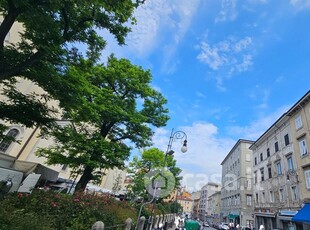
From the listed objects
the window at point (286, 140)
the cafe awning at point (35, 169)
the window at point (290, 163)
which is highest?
the window at point (286, 140)

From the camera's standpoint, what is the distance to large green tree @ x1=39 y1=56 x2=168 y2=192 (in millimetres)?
12375

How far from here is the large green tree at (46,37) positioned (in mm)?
6785

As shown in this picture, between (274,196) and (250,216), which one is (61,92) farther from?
(250,216)

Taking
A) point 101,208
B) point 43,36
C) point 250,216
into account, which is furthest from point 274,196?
point 43,36

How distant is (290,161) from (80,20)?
24.6 m

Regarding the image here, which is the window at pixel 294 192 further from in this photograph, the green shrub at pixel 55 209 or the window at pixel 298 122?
the green shrub at pixel 55 209

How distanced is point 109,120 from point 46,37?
7.58 meters

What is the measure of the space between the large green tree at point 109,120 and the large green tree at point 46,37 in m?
2.55

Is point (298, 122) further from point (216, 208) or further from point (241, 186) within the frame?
point (216, 208)

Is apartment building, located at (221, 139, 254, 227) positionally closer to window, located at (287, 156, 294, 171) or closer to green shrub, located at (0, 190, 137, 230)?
window, located at (287, 156, 294, 171)

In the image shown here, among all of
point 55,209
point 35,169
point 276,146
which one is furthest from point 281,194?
point 35,169

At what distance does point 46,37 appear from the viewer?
7.08 meters

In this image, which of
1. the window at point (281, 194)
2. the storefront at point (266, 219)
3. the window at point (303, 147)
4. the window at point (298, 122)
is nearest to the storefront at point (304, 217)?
the window at point (281, 194)

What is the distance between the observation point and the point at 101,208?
922 cm
